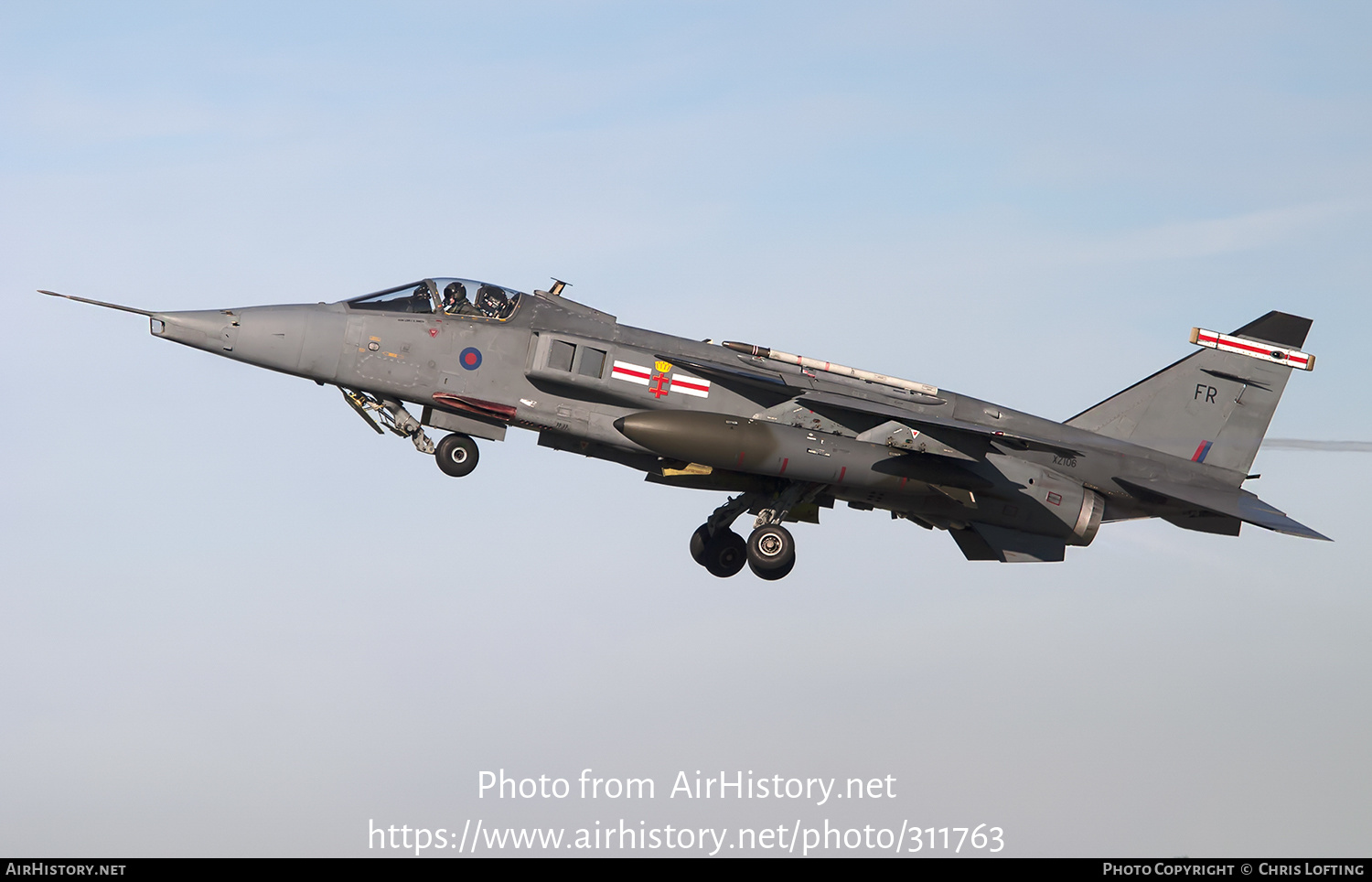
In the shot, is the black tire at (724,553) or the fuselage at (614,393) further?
the black tire at (724,553)

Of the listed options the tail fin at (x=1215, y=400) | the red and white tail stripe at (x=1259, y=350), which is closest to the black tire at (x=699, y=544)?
the tail fin at (x=1215, y=400)

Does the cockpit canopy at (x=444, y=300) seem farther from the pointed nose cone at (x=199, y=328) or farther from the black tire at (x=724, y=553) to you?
the black tire at (x=724, y=553)

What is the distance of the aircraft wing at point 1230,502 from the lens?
18953mm

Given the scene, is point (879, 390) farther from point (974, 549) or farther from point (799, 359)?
point (974, 549)

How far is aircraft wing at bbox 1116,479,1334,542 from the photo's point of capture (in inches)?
746

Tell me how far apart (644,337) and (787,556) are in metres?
3.48

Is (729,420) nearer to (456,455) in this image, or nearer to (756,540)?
(756,540)

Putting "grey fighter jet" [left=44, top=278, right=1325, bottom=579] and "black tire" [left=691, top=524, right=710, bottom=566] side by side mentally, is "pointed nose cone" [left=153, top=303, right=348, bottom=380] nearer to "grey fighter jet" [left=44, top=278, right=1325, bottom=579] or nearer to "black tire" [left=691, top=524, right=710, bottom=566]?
"grey fighter jet" [left=44, top=278, right=1325, bottom=579]

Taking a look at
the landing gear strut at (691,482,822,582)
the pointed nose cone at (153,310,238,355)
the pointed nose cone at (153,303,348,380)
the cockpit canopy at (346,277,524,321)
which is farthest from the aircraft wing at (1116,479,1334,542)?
the pointed nose cone at (153,310,238,355)

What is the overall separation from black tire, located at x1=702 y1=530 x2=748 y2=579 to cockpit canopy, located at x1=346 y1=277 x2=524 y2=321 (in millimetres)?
4748

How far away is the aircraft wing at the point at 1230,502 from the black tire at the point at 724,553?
5367mm
